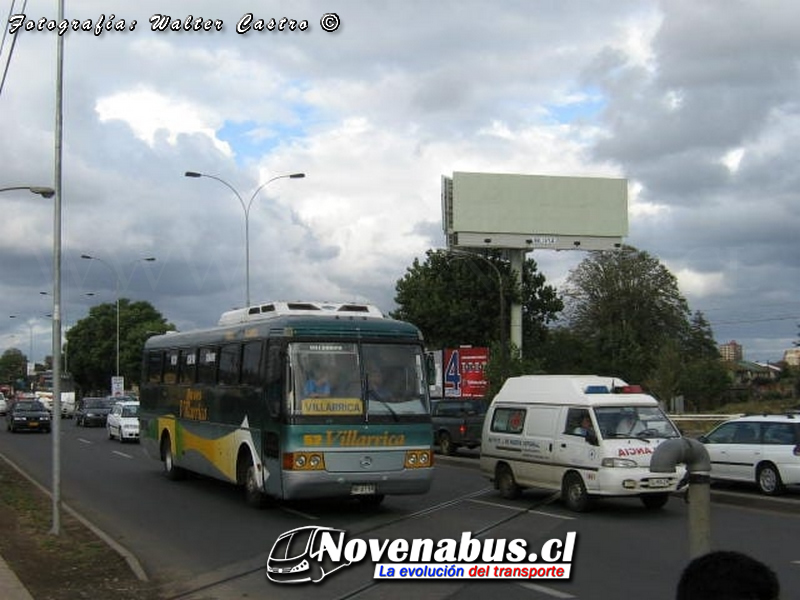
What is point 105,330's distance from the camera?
10712 cm

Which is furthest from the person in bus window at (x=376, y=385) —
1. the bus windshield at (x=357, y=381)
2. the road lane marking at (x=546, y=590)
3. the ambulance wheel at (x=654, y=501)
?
the road lane marking at (x=546, y=590)

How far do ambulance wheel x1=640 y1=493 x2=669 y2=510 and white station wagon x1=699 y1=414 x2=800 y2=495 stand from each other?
208cm

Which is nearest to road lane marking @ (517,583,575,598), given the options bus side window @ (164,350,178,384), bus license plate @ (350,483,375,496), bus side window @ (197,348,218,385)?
bus license plate @ (350,483,375,496)

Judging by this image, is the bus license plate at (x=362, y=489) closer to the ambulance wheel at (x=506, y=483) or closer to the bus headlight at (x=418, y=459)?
the bus headlight at (x=418, y=459)

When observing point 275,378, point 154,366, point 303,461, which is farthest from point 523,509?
point 154,366

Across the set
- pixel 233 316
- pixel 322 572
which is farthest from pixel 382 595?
pixel 233 316

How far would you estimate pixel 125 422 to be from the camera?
3469cm

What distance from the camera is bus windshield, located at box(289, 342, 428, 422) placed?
14086mm

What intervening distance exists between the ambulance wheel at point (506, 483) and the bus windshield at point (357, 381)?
322 cm

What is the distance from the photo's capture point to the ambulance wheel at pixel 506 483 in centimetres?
1697

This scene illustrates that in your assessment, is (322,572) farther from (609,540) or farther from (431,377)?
(431,377)

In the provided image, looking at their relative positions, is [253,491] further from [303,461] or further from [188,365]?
[188,365]

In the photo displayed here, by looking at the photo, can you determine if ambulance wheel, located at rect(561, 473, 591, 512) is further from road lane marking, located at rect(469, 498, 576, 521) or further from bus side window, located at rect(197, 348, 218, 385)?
bus side window, located at rect(197, 348, 218, 385)

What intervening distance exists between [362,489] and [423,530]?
1.44 metres
